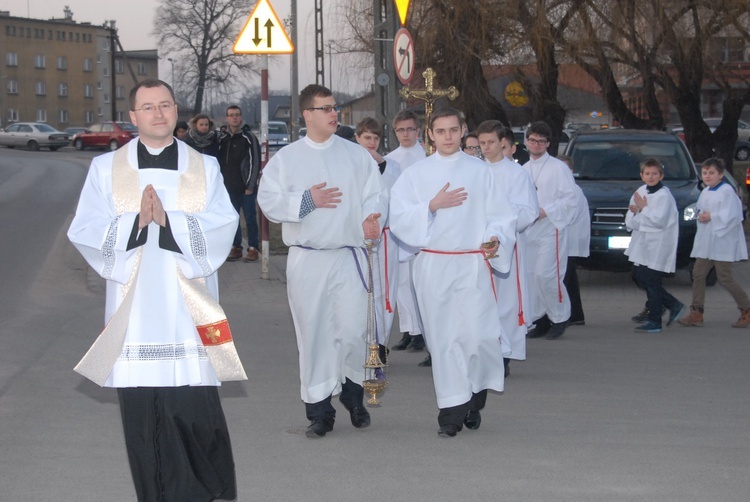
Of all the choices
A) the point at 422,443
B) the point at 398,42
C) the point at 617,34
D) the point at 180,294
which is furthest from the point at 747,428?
the point at 617,34

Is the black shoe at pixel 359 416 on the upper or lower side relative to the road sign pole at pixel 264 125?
lower

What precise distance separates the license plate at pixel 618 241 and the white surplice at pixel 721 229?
6.95ft

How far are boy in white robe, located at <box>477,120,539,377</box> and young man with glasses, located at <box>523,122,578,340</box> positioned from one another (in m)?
1.50

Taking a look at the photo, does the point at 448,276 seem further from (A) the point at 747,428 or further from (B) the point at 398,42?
(B) the point at 398,42

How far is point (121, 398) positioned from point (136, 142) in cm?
109

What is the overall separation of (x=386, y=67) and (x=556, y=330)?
17.1 feet

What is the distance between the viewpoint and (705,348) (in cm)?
945

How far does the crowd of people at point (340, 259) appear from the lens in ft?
15.5

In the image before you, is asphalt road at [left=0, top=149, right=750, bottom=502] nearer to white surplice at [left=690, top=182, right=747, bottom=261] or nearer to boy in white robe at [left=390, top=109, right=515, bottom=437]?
boy in white robe at [left=390, top=109, right=515, bottom=437]

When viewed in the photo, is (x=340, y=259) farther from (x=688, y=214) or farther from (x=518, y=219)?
(x=688, y=214)

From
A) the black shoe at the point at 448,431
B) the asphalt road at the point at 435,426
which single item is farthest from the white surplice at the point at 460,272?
the asphalt road at the point at 435,426

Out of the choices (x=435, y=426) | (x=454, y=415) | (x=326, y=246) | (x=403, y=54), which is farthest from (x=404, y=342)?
(x=403, y=54)

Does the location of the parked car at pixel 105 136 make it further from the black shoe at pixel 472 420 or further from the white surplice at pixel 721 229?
the black shoe at pixel 472 420

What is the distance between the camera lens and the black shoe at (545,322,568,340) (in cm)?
1008
